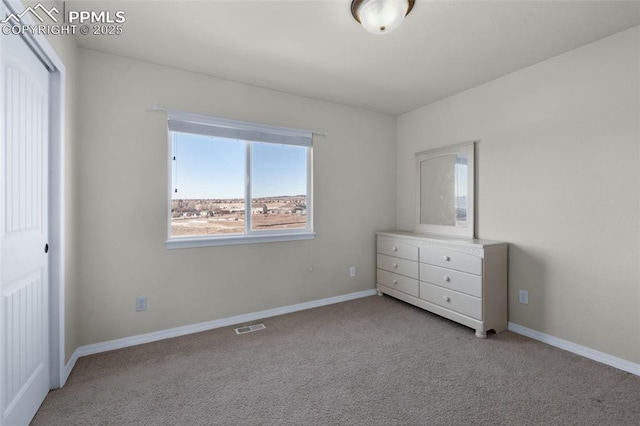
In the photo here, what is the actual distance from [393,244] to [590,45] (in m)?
2.49

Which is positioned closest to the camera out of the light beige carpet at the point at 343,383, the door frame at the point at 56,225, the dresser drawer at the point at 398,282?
the light beige carpet at the point at 343,383

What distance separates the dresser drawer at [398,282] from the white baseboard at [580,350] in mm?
957

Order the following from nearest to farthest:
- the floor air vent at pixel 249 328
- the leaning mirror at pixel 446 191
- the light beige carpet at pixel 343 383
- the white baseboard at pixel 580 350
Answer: the light beige carpet at pixel 343 383 < the white baseboard at pixel 580 350 < the floor air vent at pixel 249 328 < the leaning mirror at pixel 446 191

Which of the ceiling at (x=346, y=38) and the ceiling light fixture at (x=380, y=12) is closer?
the ceiling light fixture at (x=380, y=12)

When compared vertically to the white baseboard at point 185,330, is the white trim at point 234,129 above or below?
above

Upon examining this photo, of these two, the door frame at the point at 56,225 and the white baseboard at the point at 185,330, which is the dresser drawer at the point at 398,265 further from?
the door frame at the point at 56,225

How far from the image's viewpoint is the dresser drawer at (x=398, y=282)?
342 cm

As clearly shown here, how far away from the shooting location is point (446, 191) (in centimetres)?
350

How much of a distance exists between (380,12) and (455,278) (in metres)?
2.38

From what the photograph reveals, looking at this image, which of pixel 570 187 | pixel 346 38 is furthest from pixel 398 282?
pixel 346 38

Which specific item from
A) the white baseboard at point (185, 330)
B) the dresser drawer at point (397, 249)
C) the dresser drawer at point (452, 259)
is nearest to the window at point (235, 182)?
the white baseboard at point (185, 330)

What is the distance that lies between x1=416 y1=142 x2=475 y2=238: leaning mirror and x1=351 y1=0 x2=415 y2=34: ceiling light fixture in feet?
6.00

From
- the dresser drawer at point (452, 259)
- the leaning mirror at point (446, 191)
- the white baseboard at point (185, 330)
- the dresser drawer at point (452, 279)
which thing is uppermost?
the leaning mirror at point (446, 191)

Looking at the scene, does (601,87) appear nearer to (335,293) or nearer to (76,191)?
(335,293)
